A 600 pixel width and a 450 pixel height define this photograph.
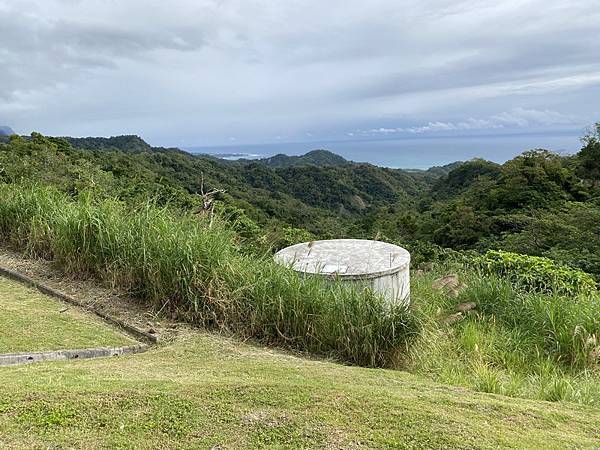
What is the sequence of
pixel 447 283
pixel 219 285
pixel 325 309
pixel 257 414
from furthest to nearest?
1. pixel 447 283
2. pixel 219 285
3. pixel 325 309
4. pixel 257 414

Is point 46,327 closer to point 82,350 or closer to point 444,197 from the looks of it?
point 82,350

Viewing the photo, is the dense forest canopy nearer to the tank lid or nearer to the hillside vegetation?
the tank lid

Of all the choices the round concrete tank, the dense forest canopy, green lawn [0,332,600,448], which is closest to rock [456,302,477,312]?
the round concrete tank

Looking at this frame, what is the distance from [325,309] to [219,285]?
89 cm

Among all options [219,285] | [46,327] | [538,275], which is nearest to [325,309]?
[219,285]

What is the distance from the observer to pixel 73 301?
163 inches

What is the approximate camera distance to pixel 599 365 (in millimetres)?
4125

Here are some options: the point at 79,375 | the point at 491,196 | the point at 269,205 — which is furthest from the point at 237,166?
the point at 79,375

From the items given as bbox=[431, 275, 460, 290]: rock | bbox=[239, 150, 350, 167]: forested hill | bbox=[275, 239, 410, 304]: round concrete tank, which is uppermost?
bbox=[239, 150, 350, 167]: forested hill

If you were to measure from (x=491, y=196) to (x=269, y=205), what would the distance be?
16.4 m

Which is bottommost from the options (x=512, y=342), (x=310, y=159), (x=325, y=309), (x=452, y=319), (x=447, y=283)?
(x=512, y=342)

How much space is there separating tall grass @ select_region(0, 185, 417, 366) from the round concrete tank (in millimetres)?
250

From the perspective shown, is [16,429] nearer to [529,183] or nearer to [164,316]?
[164,316]

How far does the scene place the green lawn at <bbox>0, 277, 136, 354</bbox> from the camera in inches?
124
